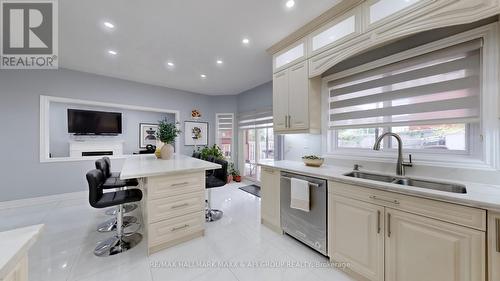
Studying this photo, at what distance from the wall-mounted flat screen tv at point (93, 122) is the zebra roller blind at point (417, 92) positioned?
19.4 feet

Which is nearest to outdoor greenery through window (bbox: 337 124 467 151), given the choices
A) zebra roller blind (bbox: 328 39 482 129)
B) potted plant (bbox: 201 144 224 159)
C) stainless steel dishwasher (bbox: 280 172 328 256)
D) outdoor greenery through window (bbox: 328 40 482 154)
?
outdoor greenery through window (bbox: 328 40 482 154)

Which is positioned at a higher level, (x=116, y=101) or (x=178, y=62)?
(x=178, y=62)

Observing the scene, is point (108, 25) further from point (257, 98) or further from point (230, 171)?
point (230, 171)

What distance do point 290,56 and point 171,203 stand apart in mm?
2538

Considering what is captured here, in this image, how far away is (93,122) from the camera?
16.4ft

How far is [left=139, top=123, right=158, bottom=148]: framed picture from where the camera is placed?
6.31 meters

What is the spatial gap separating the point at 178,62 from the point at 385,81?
3.31 metres

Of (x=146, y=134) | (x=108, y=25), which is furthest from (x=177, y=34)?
(x=146, y=134)

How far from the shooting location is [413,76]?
1.86m

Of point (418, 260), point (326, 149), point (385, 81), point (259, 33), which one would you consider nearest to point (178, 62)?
point (259, 33)

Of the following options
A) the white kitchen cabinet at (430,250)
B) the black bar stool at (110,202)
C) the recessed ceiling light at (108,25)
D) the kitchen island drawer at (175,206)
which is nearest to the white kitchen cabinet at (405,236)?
the white kitchen cabinet at (430,250)

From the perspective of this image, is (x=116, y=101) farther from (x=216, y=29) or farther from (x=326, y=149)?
(x=326, y=149)

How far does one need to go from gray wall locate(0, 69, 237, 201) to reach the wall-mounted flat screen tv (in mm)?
1297

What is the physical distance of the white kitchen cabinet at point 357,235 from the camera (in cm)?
153
